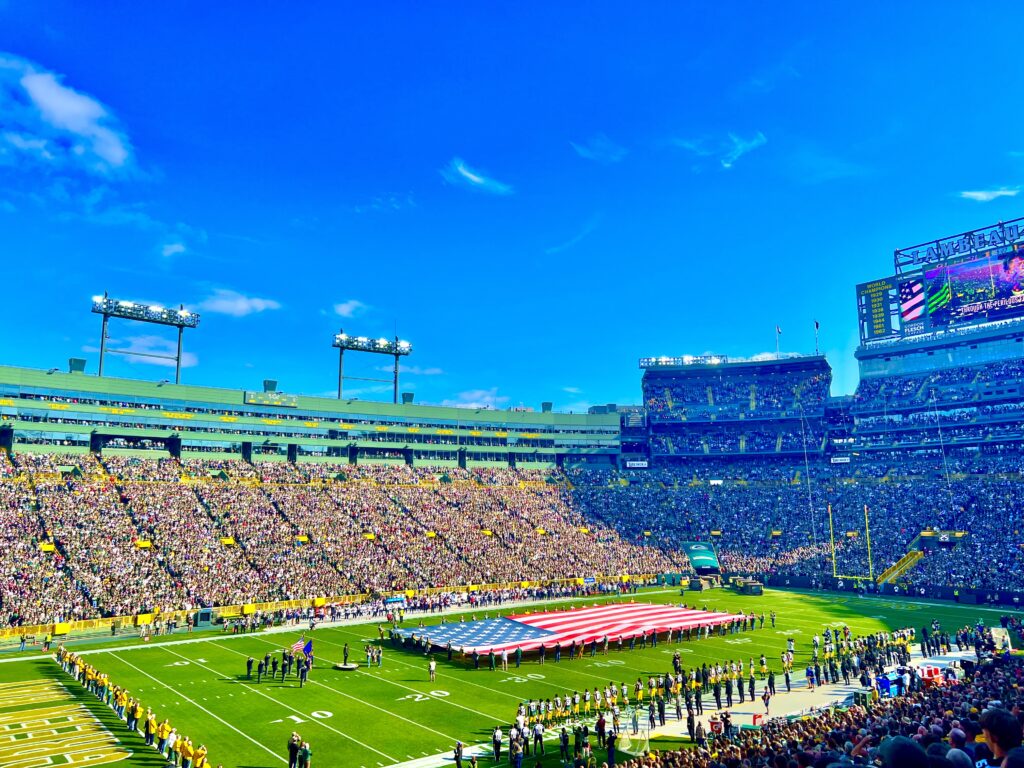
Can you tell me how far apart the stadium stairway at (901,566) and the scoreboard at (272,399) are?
65.9 meters

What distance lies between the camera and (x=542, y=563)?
71312 mm

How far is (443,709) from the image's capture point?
29.9 metres

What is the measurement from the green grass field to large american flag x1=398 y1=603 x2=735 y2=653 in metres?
1.19

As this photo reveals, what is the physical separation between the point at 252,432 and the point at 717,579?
54.1 m

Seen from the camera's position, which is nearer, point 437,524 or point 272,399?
point 437,524

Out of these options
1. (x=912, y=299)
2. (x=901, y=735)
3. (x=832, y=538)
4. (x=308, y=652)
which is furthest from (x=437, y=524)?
(x=901, y=735)

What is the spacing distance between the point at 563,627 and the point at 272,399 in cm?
5402

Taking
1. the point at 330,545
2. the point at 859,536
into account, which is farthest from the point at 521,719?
the point at 859,536

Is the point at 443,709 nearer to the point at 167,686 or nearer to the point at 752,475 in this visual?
the point at 167,686

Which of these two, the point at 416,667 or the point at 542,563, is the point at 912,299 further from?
the point at 416,667

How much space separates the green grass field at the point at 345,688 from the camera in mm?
25734

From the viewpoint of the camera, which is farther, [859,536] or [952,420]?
[952,420]

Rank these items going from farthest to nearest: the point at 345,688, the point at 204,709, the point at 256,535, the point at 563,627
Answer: the point at 256,535 → the point at 563,627 → the point at 345,688 → the point at 204,709

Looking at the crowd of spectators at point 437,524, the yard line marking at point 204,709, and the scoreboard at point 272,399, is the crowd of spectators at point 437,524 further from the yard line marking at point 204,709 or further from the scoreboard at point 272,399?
the yard line marking at point 204,709
